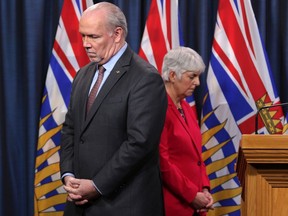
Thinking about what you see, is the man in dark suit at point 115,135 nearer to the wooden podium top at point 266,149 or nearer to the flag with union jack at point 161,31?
the wooden podium top at point 266,149

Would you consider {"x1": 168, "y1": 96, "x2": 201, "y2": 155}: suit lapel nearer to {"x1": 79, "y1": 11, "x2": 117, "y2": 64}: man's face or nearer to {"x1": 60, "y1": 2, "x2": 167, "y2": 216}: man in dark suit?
{"x1": 60, "y1": 2, "x2": 167, "y2": 216}: man in dark suit

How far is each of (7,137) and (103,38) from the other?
1.75 m

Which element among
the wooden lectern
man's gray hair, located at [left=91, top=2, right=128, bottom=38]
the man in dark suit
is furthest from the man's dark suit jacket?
the wooden lectern

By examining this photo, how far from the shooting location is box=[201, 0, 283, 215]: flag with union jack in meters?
4.14

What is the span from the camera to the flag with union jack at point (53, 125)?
13.5 feet

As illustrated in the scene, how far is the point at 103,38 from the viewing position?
270 centimetres

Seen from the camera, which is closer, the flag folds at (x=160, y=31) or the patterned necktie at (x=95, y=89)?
the patterned necktie at (x=95, y=89)

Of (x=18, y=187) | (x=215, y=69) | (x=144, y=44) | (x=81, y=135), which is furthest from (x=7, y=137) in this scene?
(x=81, y=135)

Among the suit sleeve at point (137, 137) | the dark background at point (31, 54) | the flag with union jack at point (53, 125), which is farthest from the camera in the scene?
the dark background at point (31, 54)

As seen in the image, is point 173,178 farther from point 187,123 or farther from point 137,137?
point 137,137

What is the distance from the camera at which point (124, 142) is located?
2623 millimetres

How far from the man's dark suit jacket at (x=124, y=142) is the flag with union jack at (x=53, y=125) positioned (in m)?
1.42

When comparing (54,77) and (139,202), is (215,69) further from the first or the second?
(139,202)

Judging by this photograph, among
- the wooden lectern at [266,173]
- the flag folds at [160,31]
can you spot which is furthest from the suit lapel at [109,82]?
the flag folds at [160,31]
